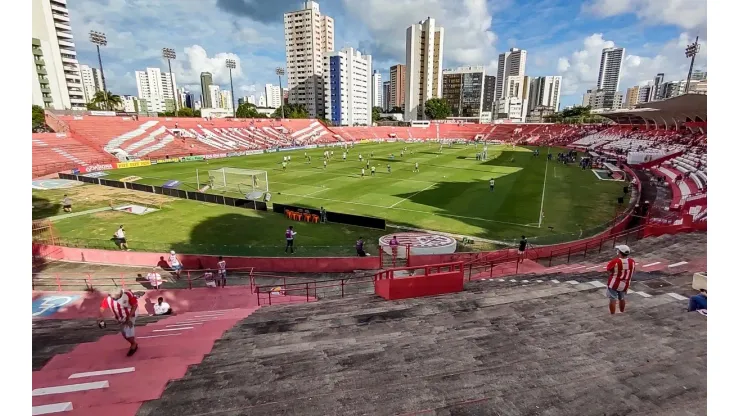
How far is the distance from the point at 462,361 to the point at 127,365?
6.82 metres

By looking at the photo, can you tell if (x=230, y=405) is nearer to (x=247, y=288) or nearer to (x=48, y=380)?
(x=48, y=380)

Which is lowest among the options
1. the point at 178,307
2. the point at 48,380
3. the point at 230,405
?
the point at 178,307

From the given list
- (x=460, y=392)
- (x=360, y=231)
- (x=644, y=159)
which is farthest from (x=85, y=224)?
(x=644, y=159)

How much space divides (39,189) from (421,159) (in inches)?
1938

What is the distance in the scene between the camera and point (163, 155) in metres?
58.9

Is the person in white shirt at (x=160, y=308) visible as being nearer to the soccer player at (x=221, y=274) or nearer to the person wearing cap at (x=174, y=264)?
the soccer player at (x=221, y=274)

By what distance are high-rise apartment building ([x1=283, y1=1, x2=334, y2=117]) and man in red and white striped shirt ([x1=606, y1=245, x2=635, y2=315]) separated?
158m

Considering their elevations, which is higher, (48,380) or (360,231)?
(48,380)

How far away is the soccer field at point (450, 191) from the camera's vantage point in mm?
25188

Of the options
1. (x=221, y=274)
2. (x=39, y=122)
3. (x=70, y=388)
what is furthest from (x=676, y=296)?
(x=39, y=122)

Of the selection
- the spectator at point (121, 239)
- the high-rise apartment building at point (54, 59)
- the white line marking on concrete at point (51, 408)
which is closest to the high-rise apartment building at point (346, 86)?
the high-rise apartment building at point (54, 59)

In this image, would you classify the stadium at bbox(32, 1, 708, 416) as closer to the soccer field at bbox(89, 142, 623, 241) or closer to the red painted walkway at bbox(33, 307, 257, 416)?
the red painted walkway at bbox(33, 307, 257, 416)

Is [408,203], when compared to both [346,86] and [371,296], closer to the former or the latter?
[371,296]

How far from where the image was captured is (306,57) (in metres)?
162
